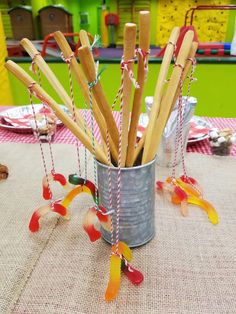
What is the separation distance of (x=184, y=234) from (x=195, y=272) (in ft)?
0.22

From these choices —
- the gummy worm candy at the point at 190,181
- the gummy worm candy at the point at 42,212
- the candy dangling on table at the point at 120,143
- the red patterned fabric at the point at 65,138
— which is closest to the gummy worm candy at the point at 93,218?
the candy dangling on table at the point at 120,143

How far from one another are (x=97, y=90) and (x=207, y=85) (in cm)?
123

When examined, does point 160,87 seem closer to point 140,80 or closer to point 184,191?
point 140,80

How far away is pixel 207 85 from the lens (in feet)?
4.53

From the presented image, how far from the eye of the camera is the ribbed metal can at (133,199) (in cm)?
33

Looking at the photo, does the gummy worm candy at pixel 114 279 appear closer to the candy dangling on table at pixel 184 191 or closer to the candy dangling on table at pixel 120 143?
the candy dangling on table at pixel 120 143

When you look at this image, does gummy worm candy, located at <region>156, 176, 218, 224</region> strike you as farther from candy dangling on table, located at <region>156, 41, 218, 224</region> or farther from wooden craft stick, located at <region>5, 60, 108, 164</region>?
wooden craft stick, located at <region>5, 60, 108, 164</region>

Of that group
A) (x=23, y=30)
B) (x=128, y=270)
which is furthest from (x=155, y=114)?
(x=23, y=30)

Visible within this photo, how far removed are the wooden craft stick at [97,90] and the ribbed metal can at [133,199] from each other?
0.04 meters

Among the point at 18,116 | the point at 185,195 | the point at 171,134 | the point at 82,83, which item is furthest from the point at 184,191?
the point at 18,116

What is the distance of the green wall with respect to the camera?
1.35 meters

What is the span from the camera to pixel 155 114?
0.36 m

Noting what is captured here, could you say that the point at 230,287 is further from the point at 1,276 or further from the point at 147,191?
the point at 1,276

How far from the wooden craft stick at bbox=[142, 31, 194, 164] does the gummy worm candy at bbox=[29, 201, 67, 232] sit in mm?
164
